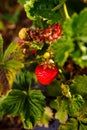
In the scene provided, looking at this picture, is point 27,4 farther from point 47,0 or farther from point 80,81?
point 80,81

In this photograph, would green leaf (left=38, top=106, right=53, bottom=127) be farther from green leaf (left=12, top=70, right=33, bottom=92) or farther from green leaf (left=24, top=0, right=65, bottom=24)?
green leaf (left=24, top=0, right=65, bottom=24)

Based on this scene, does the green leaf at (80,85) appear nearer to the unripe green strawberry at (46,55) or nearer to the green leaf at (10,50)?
the unripe green strawberry at (46,55)

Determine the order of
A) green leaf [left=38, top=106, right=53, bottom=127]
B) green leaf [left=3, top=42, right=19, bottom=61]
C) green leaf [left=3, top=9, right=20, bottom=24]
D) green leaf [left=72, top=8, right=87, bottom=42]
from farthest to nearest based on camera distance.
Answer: green leaf [left=3, top=9, right=20, bottom=24]
green leaf [left=38, top=106, right=53, bottom=127]
green leaf [left=3, top=42, right=19, bottom=61]
green leaf [left=72, top=8, right=87, bottom=42]

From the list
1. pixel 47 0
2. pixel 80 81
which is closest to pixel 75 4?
pixel 47 0

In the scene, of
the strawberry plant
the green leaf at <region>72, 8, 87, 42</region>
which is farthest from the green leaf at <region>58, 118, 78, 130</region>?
the green leaf at <region>72, 8, 87, 42</region>

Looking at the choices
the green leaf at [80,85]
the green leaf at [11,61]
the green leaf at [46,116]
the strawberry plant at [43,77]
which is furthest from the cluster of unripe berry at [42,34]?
the green leaf at [46,116]

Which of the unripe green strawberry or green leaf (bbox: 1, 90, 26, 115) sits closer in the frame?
the unripe green strawberry

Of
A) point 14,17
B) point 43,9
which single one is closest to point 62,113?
point 43,9
